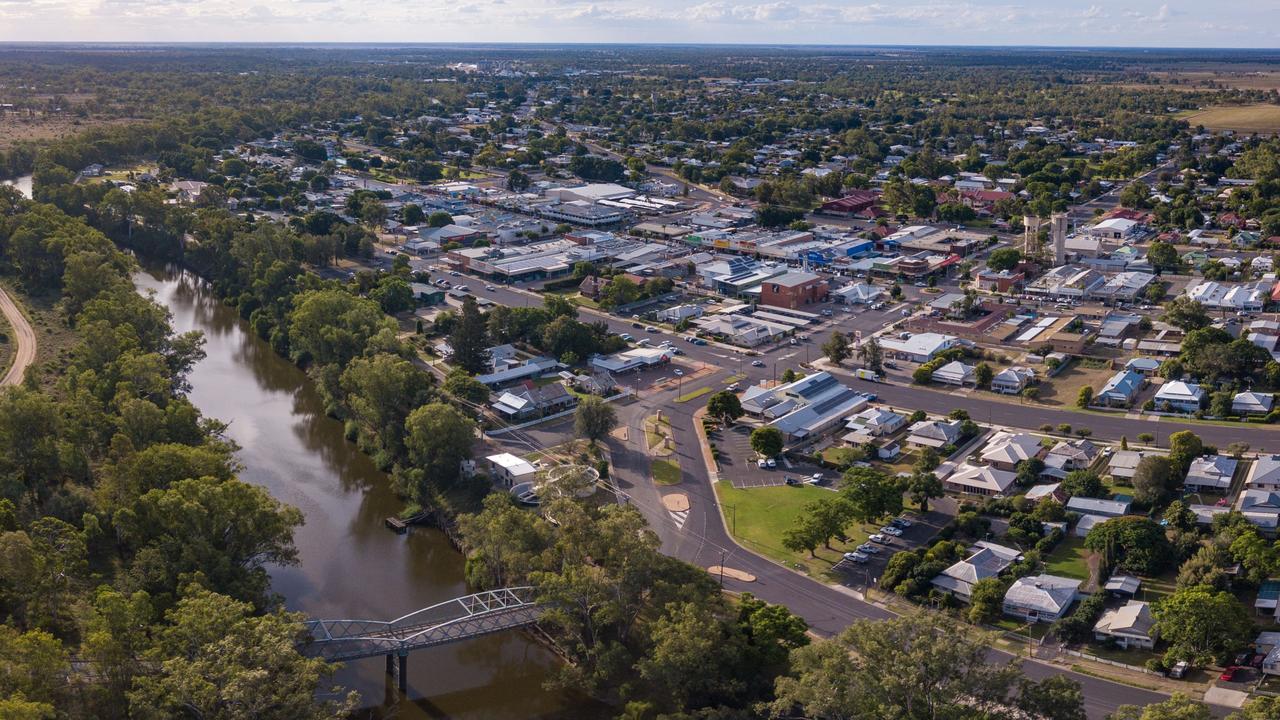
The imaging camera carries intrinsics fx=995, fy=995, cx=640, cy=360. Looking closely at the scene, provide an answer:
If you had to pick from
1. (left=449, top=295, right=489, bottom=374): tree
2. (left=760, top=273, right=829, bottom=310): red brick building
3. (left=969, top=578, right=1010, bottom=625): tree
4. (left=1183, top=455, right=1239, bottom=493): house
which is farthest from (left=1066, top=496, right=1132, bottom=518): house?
(left=760, top=273, right=829, bottom=310): red brick building

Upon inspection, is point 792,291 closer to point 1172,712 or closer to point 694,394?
point 694,394

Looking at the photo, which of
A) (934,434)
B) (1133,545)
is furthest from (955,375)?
(1133,545)

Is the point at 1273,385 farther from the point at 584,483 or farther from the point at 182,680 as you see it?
the point at 182,680

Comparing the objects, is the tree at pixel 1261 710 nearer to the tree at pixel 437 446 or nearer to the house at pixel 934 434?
the house at pixel 934 434

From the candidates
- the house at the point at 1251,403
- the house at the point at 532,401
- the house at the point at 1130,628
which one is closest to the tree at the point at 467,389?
the house at the point at 532,401

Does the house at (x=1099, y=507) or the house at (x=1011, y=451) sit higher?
the house at (x=1011, y=451)

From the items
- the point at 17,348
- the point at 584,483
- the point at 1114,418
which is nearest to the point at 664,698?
the point at 584,483

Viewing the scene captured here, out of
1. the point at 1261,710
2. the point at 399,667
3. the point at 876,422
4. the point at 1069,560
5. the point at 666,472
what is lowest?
the point at 399,667
